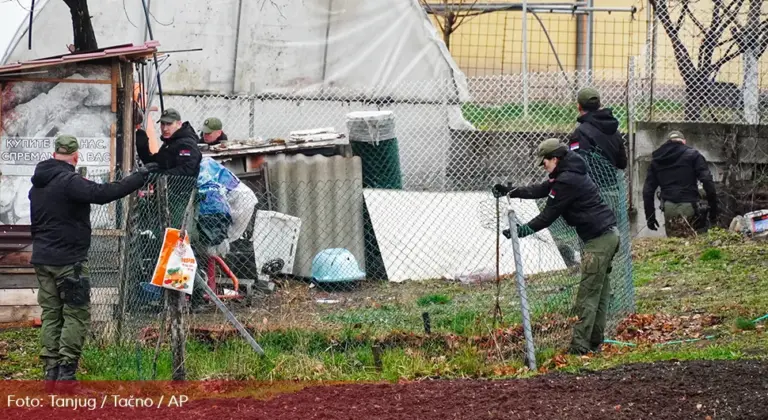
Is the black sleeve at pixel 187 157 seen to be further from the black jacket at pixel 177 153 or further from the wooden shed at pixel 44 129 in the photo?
the wooden shed at pixel 44 129

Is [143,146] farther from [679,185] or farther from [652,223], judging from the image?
[652,223]

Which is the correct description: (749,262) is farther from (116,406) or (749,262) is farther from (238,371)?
(116,406)

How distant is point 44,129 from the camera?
1085cm

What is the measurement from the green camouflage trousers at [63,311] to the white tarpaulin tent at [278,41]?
749cm

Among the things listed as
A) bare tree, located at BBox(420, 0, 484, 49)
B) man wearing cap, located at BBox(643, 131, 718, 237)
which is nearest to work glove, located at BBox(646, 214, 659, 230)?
man wearing cap, located at BBox(643, 131, 718, 237)

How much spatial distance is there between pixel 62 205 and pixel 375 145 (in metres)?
6.17

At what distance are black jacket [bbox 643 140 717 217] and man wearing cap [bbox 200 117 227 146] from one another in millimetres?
5491

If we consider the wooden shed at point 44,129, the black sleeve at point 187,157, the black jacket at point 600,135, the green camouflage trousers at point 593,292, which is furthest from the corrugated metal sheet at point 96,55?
the green camouflage trousers at point 593,292

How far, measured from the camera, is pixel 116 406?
7.58 metres

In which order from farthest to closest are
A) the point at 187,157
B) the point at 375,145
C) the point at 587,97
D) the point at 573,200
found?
the point at 375,145, the point at 587,97, the point at 187,157, the point at 573,200

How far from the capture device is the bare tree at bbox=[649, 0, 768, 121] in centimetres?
1573

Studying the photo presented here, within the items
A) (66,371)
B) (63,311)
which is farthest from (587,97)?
(66,371)

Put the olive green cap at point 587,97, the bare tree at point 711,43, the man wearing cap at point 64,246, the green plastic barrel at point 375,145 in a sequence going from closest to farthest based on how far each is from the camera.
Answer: the man wearing cap at point 64,246, the olive green cap at point 587,97, the green plastic barrel at point 375,145, the bare tree at point 711,43

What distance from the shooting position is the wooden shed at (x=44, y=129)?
10.7m
